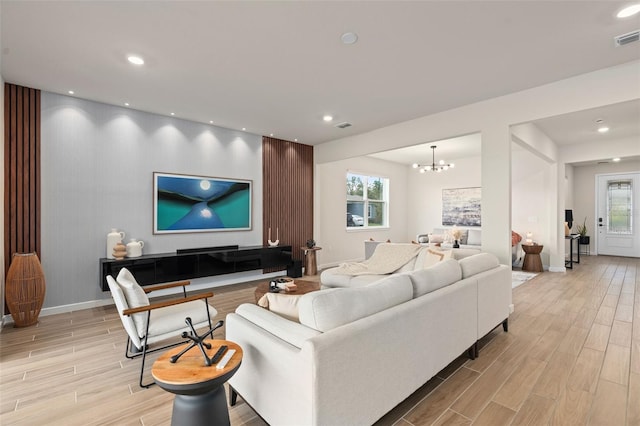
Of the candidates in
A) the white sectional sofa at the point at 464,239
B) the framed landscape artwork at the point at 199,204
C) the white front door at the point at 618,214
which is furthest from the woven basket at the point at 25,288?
the white front door at the point at 618,214

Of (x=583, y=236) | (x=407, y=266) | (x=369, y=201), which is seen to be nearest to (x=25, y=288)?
(x=407, y=266)

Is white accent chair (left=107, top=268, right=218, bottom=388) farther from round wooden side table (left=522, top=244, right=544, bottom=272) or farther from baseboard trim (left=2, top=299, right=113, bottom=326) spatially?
round wooden side table (left=522, top=244, right=544, bottom=272)

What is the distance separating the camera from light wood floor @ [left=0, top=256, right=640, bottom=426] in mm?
1999

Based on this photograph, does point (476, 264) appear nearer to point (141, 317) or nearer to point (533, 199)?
point (141, 317)

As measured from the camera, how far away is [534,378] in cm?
242

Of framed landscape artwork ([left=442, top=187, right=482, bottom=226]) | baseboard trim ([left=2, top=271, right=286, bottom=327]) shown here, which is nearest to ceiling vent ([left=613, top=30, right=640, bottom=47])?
baseboard trim ([left=2, top=271, right=286, bottom=327])

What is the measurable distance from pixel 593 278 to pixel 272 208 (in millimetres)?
6484

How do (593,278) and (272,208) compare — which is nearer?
(593,278)

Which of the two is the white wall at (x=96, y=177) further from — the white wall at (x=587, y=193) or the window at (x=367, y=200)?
the white wall at (x=587, y=193)

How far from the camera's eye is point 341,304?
1.68 metres

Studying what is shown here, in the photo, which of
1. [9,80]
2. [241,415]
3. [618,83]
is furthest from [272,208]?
[618,83]

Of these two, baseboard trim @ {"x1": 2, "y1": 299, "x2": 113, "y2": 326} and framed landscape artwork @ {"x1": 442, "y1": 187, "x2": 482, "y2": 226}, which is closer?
baseboard trim @ {"x1": 2, "y1": 299, "x2": 113, "y2": 326}

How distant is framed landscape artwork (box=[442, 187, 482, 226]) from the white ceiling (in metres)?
5.03

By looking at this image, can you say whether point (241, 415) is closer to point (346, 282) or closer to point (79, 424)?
point (79, 424)
